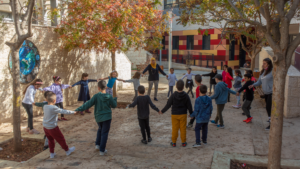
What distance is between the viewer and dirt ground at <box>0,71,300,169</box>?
474 cm

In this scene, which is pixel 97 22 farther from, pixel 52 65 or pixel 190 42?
pixel 190 42

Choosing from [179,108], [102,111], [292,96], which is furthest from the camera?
[292,96]

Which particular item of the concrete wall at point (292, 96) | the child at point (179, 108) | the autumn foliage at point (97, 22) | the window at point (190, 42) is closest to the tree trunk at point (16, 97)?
the autumn foliage at point (97, 22)

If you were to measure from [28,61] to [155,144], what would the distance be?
4961 millimetres

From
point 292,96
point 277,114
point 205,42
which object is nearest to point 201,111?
point 277,114

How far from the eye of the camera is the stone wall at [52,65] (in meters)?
7.03

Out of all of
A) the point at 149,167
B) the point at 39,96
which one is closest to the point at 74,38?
the point at 39,96

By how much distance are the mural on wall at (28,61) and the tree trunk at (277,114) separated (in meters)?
6.96

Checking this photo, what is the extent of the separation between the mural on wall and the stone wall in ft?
0.73

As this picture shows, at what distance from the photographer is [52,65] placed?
8.81 meters

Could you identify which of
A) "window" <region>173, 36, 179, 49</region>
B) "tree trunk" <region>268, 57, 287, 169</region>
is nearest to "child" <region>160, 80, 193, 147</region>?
"tree trunk" <region>268, 57, 287, 169</region>

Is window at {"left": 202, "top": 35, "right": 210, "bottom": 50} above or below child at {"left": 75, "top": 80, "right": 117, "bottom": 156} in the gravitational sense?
above

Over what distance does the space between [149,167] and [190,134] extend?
2.12 m

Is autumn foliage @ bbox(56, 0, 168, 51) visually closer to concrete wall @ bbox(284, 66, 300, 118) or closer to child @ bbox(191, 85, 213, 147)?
child @ bbox(191, 85, 213, 147)
